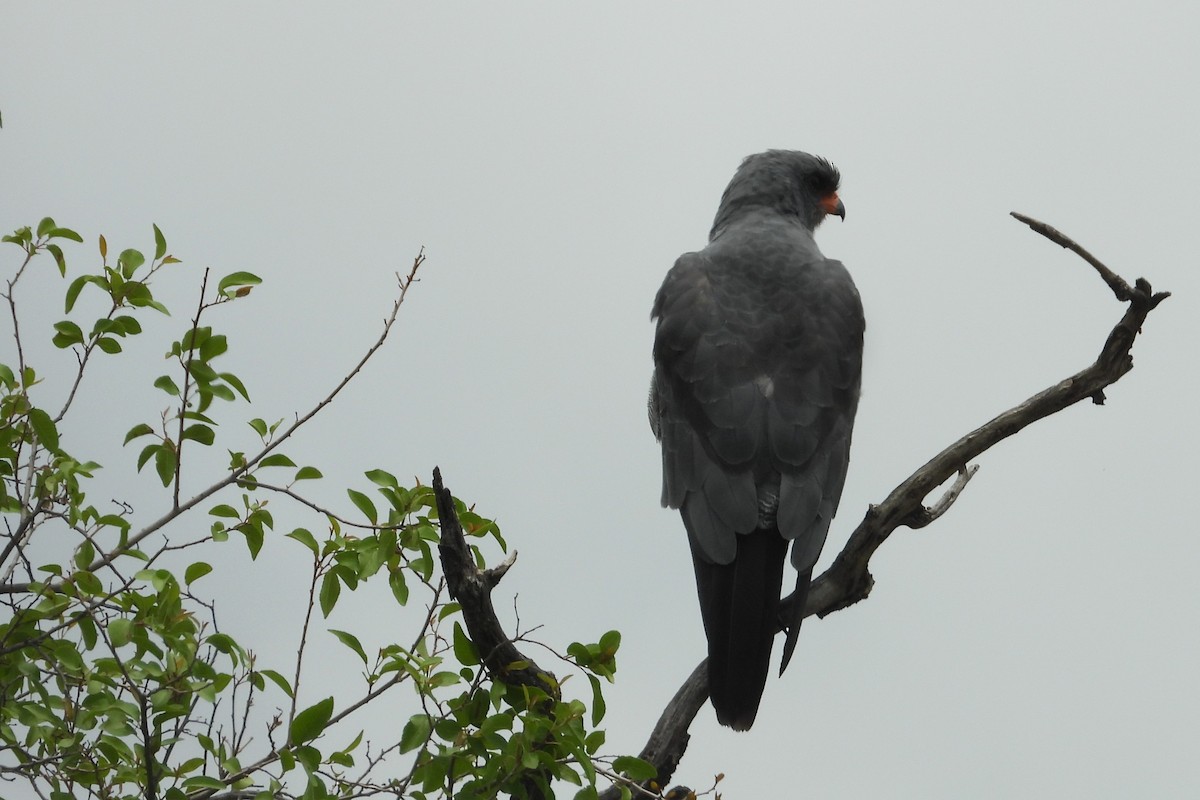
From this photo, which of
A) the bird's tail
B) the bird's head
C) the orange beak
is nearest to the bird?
the bird's tail

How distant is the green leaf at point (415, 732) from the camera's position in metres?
3.47

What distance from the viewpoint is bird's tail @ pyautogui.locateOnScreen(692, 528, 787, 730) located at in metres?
4.29

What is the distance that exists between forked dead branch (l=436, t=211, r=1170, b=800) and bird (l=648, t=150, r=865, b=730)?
5.2 inches

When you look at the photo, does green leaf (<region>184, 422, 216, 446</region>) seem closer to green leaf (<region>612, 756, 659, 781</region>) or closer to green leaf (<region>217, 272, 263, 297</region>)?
green leaf (<region>217, 272, 263, 297</region>)

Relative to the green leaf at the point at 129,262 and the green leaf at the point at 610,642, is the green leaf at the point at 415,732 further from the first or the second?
the green leaf at the point at 129,262

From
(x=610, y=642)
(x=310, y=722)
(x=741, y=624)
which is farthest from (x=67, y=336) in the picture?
(x=741, y=624)

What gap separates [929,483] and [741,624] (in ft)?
2.98

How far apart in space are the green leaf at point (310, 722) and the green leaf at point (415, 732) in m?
0.24

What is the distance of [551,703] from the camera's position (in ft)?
12.3

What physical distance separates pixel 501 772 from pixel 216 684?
0.94 meters

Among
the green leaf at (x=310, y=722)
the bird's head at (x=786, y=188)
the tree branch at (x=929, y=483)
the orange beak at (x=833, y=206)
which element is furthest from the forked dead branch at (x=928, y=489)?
the orange beak at (x=833, y=206)

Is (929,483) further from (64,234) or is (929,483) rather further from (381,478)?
(64,234)

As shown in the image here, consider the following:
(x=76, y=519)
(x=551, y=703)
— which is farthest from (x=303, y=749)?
(x=76, y=519)

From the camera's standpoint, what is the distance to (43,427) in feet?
11.9
